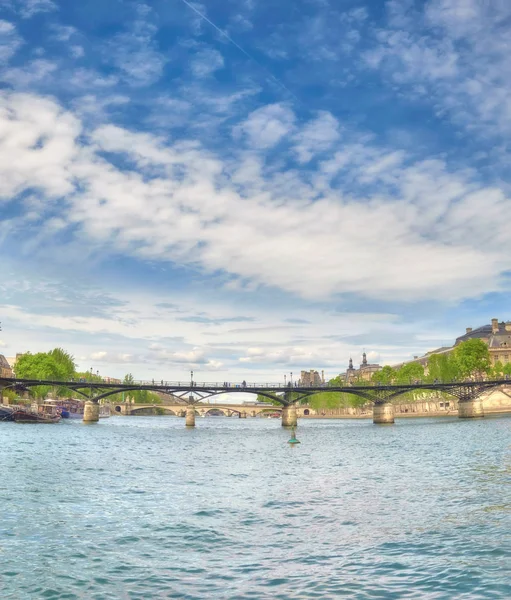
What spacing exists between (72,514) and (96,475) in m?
15.1

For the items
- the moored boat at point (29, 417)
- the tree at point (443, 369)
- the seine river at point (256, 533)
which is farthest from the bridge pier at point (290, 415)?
the seine river at point (256, 533)

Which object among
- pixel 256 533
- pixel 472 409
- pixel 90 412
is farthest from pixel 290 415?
pixel 256 533

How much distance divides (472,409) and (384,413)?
69.3 feet

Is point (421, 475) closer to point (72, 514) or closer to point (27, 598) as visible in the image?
point (72, 514)

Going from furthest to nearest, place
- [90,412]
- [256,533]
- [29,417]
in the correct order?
[90,412] < [29,417] < [256,533]

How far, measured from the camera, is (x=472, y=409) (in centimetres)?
14150

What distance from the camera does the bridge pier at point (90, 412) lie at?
136m

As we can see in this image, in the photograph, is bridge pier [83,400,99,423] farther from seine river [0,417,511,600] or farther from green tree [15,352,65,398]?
seine river [0,417,511,600]

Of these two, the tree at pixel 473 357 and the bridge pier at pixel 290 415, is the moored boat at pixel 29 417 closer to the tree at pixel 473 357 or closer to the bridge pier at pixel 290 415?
the bridge pier at pixel 290 415

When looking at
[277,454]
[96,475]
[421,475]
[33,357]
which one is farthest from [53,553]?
[33,357]

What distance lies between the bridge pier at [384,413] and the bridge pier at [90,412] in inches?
2669

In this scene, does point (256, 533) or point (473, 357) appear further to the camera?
point (473, 357)

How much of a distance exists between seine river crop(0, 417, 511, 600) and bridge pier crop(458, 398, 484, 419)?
106 meters

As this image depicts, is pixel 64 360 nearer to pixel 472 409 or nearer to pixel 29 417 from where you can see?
pixel 29 417
